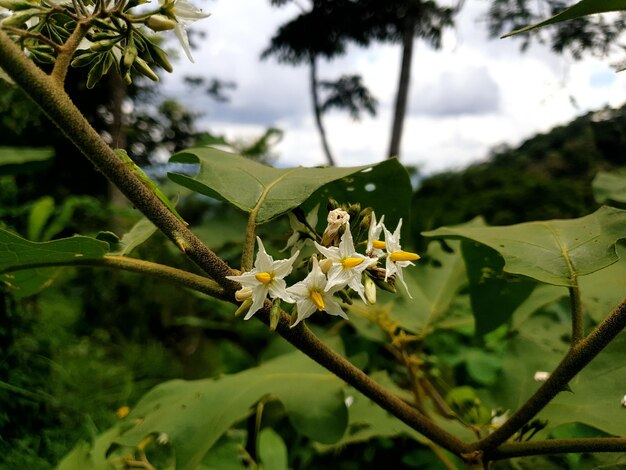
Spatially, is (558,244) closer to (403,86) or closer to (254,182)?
(254,182)

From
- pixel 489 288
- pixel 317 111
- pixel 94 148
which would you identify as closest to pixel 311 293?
pixel 94 148

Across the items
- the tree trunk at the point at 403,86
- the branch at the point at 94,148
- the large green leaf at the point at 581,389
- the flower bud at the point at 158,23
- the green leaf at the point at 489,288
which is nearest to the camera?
the branch at the point at 94,148

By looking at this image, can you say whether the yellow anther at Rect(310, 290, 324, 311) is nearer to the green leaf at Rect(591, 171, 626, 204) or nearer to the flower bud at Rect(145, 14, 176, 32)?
the flower bud at Rect(145, 14, 176, 32)

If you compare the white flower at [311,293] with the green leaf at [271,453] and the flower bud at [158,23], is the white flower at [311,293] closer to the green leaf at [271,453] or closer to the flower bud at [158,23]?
the flower bud at [158,23]

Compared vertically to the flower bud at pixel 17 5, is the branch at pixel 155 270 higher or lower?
lower

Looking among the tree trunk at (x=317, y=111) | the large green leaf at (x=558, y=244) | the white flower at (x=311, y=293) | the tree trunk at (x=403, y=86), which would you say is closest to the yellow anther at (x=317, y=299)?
the white flower at (x=311, y=293)

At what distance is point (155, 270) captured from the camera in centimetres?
52

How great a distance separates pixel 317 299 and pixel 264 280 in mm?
53

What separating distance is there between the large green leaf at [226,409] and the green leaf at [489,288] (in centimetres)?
26

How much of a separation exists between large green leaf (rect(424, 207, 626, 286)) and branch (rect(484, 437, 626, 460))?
0.17m

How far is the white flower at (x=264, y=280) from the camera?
491 mm

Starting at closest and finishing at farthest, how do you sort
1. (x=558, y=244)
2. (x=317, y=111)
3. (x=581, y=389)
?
(x=558, y=244), (x=581, y=389), (x=317, y=111)

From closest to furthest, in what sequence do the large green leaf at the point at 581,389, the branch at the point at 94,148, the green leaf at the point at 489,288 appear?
the branch at the point at 94,148
the large green leaf at the point at 581,389
the green leaf at the point at 489,288

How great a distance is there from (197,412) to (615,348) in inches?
23.7
